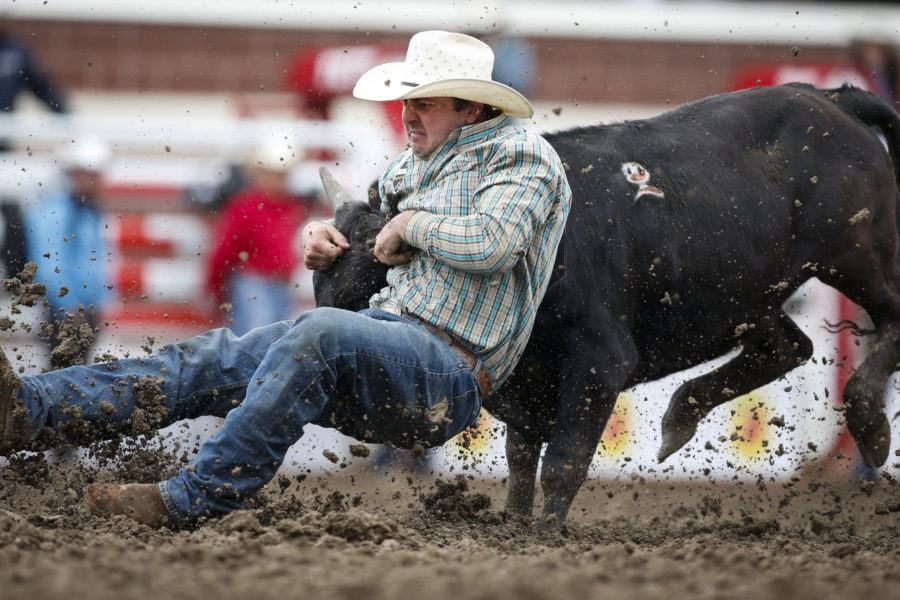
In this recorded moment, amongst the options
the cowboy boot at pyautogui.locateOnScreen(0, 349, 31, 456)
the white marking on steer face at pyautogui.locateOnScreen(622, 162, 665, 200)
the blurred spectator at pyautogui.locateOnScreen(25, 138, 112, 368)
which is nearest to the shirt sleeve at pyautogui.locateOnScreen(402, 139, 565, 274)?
the white marking on steer face at pyautogui.locateOnScreen(622, 162, 665, 200)

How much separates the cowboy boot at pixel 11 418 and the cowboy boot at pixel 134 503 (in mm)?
296

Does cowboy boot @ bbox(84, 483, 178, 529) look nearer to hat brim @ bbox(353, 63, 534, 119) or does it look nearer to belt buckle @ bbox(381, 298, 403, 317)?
belt buckle @ bbox(381, 298, 403, 317)

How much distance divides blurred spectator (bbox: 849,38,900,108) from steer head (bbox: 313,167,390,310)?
14.9ft

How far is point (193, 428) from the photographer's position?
6.33m

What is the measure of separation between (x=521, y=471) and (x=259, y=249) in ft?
8.32

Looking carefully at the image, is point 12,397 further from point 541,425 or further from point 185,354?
point 541,425

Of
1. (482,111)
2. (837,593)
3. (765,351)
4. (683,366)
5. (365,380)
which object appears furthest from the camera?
(765,351)

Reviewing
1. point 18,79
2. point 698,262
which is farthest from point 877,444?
point 18,79

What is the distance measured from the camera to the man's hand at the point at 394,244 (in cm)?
350

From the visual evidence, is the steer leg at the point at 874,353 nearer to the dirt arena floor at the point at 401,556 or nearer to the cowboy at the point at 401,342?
the dirt arena floor at the point at 401,556

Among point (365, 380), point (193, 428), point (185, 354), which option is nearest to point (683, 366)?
point (365, 380)

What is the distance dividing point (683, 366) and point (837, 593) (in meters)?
2.16

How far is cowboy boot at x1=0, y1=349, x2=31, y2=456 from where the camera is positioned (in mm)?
3314

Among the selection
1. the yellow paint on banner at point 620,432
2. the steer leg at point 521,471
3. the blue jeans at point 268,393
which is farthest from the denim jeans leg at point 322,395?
the yellow paint on banner at point 620,432
